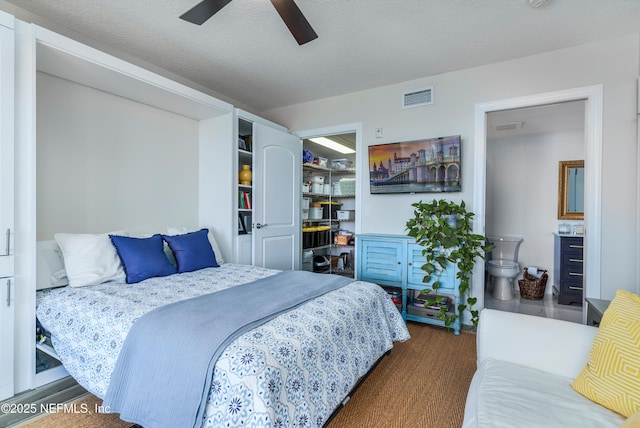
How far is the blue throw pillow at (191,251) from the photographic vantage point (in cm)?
264

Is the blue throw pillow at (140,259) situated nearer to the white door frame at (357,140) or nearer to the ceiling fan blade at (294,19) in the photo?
the ceiling fan blade at (294,19)

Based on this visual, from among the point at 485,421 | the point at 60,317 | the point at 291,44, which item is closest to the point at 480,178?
the point at 291,44

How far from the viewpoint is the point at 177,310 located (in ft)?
5.19

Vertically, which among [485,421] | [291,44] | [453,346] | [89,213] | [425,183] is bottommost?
[453,346]

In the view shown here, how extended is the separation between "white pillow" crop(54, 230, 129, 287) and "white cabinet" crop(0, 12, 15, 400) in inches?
13.2

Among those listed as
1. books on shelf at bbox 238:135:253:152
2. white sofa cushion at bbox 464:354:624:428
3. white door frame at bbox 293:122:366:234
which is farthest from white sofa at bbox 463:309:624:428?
books on shelf at bbox 238:135:253:152

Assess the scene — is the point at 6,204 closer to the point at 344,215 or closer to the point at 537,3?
the point at 537,3

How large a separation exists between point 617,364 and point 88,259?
2950mm

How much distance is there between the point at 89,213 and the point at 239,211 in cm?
138

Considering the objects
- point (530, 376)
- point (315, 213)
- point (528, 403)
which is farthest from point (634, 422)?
point (315, 213)

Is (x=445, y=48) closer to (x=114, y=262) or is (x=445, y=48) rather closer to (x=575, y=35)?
(x=575, y=35)

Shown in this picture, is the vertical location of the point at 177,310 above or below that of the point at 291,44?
below

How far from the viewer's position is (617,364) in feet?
3.67

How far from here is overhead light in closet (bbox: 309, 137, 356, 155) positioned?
467 cm
